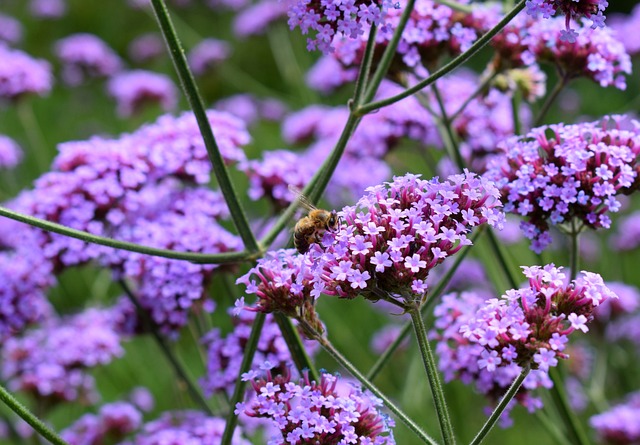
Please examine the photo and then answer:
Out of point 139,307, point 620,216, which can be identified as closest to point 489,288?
point 620,216

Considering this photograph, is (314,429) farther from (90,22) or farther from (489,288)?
(90,22)

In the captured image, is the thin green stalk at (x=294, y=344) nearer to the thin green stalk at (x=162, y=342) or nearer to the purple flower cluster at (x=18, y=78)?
the thin green stalk at (x=162, y=342)

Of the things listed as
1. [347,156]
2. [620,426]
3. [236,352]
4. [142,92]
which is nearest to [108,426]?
[236,352]

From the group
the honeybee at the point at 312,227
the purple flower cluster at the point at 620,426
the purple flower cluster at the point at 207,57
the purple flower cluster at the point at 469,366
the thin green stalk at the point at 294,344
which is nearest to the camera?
the honeybee at the point at 312,227

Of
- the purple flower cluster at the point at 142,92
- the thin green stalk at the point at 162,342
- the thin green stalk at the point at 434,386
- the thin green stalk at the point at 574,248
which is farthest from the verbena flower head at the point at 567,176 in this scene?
the purple flower cluster at the point at 142,92

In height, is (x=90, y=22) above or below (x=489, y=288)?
above

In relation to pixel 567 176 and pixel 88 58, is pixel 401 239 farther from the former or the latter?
pixel 88 58

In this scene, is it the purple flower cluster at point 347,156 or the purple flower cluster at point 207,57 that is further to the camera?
the purple flower cluster at point 207,57
